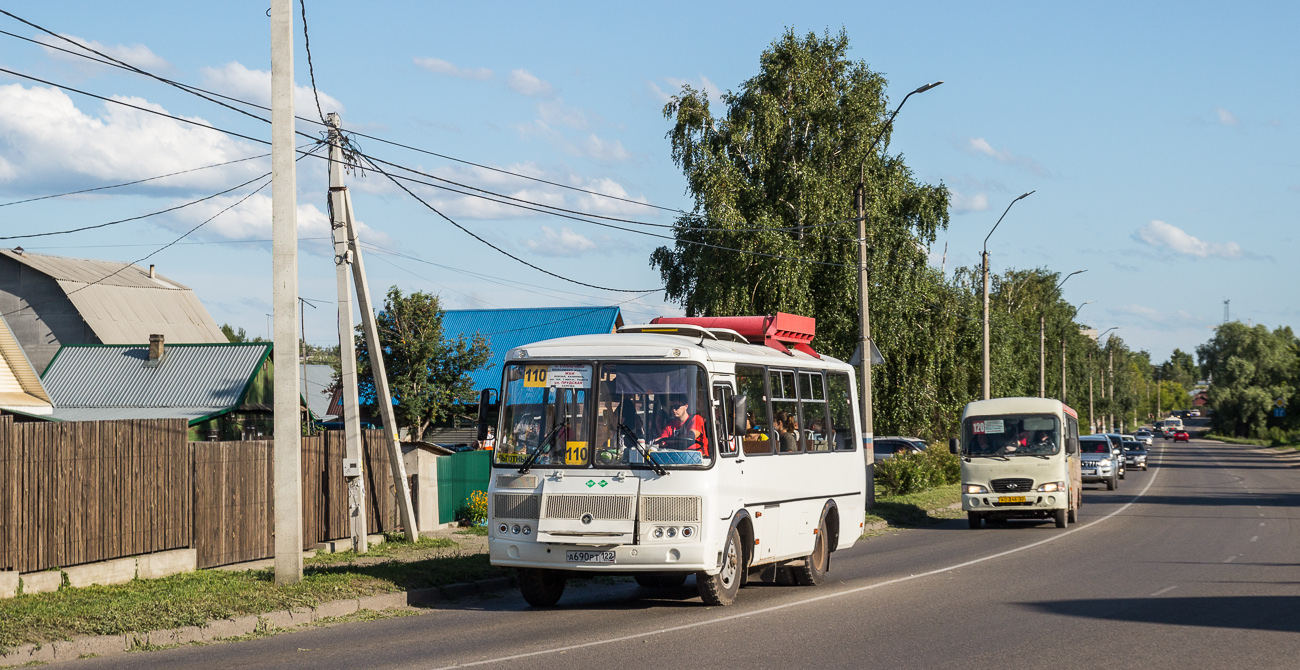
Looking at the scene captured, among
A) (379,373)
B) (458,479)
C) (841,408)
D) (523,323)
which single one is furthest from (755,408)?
(523,323)

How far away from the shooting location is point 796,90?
40.4 m

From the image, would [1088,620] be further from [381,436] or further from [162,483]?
[381,436]

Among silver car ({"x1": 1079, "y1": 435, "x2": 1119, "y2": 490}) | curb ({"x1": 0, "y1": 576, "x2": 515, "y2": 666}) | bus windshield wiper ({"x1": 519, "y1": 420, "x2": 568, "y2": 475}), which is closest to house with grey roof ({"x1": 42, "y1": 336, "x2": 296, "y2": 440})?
curb ({"x1": 0, "y1": 576, "x2": 515, "y2": 666})

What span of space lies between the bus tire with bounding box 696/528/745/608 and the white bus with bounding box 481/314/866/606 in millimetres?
14

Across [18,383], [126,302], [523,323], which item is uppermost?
[126,302]

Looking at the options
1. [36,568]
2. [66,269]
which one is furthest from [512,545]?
[66,269]

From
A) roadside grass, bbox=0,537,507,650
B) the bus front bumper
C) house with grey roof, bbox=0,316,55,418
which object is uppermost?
house with grey roof, bbox=0,316,55,418

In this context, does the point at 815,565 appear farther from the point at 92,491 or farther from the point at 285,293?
the point at 92,491

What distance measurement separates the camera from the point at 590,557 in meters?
11.8

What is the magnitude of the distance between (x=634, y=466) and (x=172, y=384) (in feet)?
90.4

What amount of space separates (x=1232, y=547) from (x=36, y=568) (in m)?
17.7

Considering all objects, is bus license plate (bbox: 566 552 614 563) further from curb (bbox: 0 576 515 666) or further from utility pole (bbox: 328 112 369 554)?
utility pole (bbox: 328 112 369 554)

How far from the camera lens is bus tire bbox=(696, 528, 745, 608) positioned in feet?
40.2

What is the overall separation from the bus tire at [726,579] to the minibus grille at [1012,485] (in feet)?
43.8
